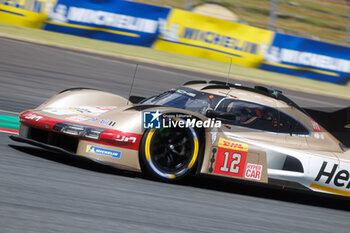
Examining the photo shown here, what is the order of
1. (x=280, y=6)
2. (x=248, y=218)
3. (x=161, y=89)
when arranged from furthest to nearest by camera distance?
(x=280, y=6) < (x=161, y=89) < (x=248, y=218)

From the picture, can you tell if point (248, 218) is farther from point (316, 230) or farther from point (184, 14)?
point (184, 14)

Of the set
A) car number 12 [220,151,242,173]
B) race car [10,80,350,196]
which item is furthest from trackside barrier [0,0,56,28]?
car number 12 [220,151,242,173]

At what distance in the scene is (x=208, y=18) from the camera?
16.4m

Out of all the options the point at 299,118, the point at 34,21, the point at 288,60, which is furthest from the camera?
the point at 288,60

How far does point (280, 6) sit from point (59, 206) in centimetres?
1657

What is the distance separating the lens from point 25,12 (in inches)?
609

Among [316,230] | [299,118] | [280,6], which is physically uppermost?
[280,6]

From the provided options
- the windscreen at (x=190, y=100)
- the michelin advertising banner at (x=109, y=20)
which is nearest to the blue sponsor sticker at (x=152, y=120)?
the windscreen at (x=190, y=100)

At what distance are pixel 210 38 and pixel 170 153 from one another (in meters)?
11.3

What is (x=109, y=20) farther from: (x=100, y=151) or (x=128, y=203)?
(x=128, y=203)

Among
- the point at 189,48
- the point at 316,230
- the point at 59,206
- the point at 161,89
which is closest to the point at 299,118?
the point at 316,230

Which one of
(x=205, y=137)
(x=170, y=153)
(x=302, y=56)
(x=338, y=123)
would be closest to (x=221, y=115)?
(x=205, y=137)

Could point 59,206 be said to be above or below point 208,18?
below

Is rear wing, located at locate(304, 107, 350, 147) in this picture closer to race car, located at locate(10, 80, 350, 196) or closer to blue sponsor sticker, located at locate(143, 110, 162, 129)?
race car, located at locate(10, 80, 350, 196)
